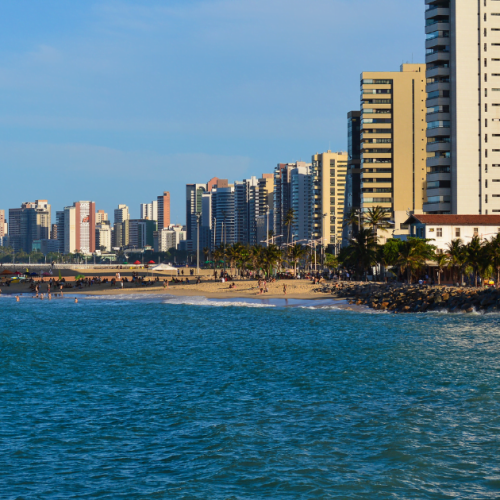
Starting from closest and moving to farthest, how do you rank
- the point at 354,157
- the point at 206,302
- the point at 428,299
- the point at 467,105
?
the point at 428,299
the point at 206,302
the point at 467,105
the point at 354,157

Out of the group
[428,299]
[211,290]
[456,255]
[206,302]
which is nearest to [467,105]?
[456,255]

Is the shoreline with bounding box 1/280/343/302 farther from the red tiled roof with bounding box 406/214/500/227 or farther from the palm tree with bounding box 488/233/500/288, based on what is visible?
the palm tree with bounding box 488/233/500/288

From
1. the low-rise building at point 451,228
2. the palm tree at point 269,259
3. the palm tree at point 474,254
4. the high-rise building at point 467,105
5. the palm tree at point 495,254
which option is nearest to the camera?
the palm tree at point 495,254

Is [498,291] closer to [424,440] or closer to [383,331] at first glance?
[383,331]

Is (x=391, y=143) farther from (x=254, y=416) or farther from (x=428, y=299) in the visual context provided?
(x=254, y=416)

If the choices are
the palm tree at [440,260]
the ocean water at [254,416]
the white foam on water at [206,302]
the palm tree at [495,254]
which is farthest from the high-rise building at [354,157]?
the ocean water at [254,416]

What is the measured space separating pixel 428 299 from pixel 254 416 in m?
49.6

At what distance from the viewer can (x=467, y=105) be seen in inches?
4574

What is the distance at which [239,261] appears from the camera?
147 m

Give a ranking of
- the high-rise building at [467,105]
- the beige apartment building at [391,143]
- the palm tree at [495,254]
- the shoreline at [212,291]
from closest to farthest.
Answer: the palm tree at [495,254] → the shoreline at [212,291] → the high-rise building at [467,105] → the beige apartment building at [391,143]

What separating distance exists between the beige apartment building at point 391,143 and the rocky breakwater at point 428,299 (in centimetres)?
7016

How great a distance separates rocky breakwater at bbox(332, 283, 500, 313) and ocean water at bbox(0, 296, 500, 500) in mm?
15503

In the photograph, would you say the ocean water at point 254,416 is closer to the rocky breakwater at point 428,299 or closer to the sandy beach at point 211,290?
the rocky breakwater at point 428,299

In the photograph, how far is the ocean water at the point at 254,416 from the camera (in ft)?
58.0
